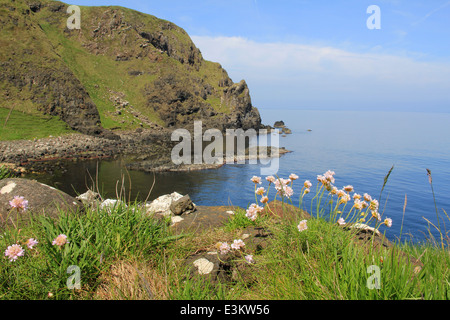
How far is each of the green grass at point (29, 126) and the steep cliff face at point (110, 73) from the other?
91.9 inches

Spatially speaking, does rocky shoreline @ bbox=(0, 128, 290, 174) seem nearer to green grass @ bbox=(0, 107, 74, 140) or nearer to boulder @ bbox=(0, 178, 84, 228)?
green grass @ bbox=(0, 107, 74, 140)

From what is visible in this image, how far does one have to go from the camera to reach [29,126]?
51.1 metres

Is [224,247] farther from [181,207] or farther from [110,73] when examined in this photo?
[110,73]

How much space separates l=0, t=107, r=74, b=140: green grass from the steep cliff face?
2335 mm

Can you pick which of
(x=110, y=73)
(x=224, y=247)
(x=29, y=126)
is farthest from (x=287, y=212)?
(x=110, y=73)

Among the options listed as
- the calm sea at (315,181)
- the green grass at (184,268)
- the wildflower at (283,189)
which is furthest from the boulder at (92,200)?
the calm sea at (315,181)

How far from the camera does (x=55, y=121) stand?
5775cm

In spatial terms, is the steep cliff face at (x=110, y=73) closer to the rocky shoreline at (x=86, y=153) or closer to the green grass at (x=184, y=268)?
the rocky shoreline at (x=86, y=153)

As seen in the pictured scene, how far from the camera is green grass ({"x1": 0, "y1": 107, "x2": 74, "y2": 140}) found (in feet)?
153

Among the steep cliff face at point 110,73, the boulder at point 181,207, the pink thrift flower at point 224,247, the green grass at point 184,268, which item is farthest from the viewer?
the steep cliff face at point 110,73

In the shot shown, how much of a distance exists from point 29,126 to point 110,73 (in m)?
51.2

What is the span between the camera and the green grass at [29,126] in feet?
153

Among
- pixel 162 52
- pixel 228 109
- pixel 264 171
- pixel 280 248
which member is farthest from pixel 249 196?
pixel 162 52

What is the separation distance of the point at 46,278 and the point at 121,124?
249 ft
